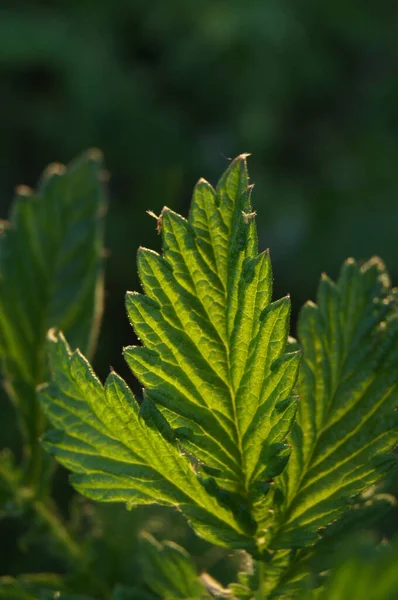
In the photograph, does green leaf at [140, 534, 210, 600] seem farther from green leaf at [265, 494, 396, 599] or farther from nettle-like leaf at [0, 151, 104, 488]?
nettle-like leaf at [0, 151, 104, 488]

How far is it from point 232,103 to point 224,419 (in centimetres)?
481

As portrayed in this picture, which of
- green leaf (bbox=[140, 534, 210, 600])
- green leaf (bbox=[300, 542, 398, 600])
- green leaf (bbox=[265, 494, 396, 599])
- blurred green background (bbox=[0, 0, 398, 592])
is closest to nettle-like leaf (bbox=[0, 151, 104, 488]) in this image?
green leaf (bbox=[140, 534, 210, 600])

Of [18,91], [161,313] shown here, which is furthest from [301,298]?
[161,313]

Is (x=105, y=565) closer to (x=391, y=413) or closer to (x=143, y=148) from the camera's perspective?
(x=391, y=413)

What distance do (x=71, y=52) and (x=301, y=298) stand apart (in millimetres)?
2408

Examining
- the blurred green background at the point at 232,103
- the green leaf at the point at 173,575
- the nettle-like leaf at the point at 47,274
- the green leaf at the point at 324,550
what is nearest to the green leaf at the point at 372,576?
the green leaf at the point at 324,550

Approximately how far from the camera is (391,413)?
71cm

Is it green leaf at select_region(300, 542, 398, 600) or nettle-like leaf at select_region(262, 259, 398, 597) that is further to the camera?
nettle-like leaf at select_region(262, 259, 398, 597)

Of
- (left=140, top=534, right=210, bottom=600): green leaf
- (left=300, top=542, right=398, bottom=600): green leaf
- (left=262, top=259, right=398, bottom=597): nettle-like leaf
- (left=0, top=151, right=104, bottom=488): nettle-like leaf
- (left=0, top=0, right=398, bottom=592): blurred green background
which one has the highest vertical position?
(left=0, top=0, right=398, bottom=592): blurred green background

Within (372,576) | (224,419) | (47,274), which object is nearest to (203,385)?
(224,419)

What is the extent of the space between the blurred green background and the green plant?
11.5ft

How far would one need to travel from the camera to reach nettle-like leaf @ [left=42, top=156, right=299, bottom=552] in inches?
26.5

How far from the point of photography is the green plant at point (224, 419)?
2.21ft

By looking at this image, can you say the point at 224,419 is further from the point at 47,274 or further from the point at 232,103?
the point at 232,103
